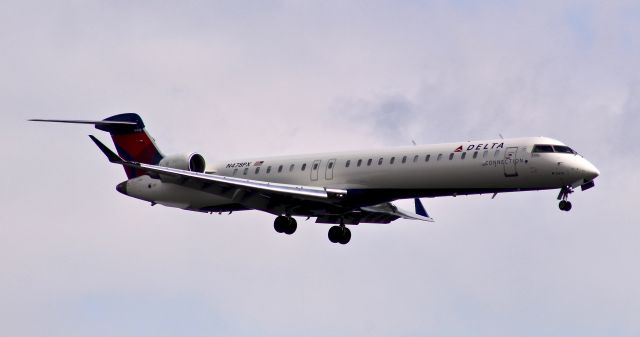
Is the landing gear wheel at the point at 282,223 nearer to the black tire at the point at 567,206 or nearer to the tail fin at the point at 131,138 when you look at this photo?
the tail fin at the point at 131,138

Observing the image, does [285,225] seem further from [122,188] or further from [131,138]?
[131,138]

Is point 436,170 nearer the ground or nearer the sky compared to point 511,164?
nearer the ground

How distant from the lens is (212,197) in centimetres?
5428

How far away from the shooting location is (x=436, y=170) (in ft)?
161

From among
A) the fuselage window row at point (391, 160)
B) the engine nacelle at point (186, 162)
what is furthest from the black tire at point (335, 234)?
the engine nacelle at point (186, 162)

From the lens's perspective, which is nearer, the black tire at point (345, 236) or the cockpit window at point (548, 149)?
the cockpit window at point (548, 149)

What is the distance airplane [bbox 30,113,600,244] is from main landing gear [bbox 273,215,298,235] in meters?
0.04

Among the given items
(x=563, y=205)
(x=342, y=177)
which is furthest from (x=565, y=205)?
(x=342, y=177)

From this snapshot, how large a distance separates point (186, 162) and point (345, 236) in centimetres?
649

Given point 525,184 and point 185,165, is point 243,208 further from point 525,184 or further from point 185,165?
point 525,184

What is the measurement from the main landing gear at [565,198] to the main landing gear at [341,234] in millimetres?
10014

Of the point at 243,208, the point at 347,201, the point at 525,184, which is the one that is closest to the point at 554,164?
the point at 525,184

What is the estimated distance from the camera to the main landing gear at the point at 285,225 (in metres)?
52.4

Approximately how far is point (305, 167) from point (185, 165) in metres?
4.63
